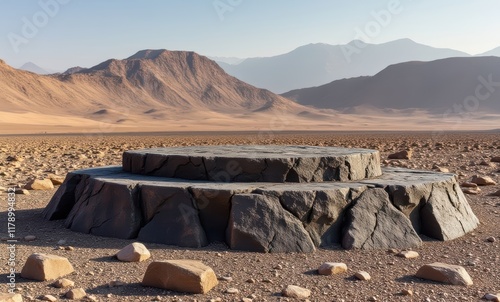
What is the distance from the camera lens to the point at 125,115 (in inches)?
3260

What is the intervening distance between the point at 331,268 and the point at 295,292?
634 mm

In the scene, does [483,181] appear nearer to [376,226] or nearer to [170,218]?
[376,226]

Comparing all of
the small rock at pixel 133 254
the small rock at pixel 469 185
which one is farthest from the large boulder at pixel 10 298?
the small rock at pixel 469 185

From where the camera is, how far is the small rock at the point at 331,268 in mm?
4625

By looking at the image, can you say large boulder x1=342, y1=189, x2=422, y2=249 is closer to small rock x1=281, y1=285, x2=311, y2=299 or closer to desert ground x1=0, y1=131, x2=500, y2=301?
desert ground x1=0, y1=131, x2=500, y2=301

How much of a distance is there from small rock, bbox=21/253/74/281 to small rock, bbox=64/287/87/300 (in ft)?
1.50

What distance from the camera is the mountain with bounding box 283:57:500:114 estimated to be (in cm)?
10175

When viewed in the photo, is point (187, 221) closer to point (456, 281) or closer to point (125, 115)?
point (456, 281)

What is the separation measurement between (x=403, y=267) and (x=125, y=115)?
80.8 meters

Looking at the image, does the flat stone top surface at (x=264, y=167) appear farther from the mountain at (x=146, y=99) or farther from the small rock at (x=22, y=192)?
the mountain at (x=146, y=99)

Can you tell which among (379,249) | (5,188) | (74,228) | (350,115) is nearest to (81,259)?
(74,228)

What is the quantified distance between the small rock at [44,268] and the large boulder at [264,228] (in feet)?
5.51

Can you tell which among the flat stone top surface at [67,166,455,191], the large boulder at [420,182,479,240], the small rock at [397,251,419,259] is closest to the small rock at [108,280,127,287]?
the flat stone top surface at [67,166,455,191]

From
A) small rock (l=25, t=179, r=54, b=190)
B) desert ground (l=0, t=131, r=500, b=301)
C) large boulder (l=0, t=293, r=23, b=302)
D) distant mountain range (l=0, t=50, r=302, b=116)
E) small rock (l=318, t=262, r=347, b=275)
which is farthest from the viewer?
distant mountain range (l=0, t=50, r=302, b=116)
